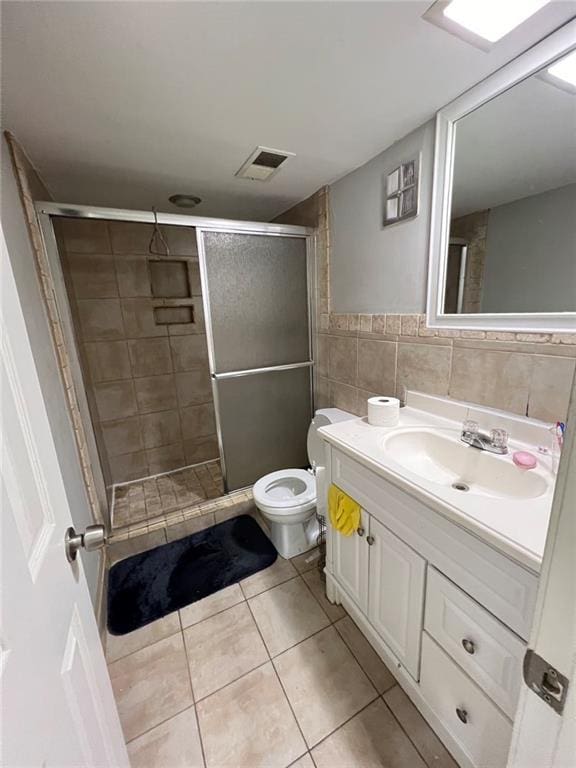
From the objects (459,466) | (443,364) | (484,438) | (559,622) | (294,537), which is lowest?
(294,537)

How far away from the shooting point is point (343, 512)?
1.22 m

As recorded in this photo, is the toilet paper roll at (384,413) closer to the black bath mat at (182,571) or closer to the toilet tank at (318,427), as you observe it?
the toilet tank at (318,427)

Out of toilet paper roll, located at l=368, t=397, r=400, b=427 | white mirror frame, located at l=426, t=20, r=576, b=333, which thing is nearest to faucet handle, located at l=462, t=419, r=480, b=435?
toilet paper roll, located at l=368, t=397, r=400, b=427

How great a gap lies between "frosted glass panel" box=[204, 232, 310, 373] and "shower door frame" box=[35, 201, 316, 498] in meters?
0.03

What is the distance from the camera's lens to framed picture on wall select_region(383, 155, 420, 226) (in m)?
1.33

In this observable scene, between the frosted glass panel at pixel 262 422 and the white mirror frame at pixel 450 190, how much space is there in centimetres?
108

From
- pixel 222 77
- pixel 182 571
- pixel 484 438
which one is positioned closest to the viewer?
pixel 222 77

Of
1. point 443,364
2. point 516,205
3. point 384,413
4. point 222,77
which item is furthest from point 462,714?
point 222,77

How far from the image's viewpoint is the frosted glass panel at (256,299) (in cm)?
184

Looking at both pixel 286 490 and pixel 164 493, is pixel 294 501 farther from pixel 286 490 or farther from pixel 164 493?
pixel 164 493

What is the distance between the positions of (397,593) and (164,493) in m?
1.85

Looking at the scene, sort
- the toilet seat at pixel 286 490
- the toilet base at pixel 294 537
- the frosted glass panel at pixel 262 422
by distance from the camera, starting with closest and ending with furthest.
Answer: the toilet seat at pixel 286 490
the toilet base at pixel 294 537
the frosted glass panel at pixel 262 422

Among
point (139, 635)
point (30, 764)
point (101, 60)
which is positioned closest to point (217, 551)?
point (139, 635)

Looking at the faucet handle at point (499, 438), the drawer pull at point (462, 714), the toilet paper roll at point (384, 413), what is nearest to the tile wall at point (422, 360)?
the faucet handle at point (499, 438)
